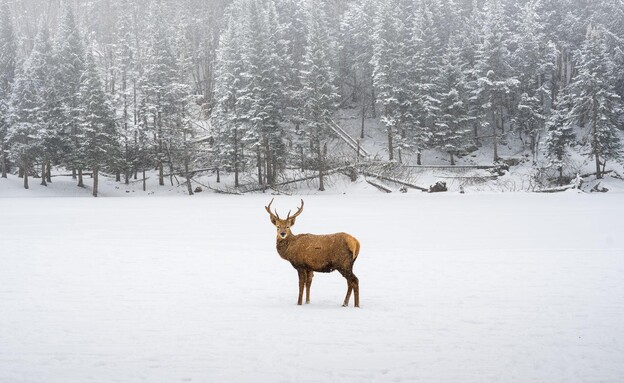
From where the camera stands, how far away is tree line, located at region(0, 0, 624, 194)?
1748 inches

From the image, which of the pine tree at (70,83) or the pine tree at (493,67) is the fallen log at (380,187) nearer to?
the pine tree at (493,67)

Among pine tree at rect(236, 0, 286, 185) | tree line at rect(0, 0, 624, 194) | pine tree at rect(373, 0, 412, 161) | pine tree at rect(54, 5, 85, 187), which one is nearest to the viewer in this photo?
pine tree at rect(236, 0, 286, 185)

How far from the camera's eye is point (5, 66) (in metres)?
56.9

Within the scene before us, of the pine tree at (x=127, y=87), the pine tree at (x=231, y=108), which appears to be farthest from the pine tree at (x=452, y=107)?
the pine tree at (x=127, y=87)

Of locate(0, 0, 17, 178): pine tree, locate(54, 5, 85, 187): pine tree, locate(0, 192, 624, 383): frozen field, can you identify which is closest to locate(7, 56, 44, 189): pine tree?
locate(0, 0, 17, 178): pine tree

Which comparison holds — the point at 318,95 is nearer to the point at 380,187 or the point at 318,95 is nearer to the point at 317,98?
the point at 317,98

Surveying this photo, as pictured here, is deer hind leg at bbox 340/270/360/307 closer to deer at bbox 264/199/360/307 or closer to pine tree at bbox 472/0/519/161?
deer at bbox 264/199/360/307

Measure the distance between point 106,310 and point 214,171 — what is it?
45059 millimetres

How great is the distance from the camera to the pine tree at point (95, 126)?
1697 inches

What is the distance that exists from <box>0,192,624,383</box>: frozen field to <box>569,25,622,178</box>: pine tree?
3144 cm

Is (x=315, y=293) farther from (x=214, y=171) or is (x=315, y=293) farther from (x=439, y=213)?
(x=214, y=171)

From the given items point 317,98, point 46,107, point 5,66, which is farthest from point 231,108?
point 5,66

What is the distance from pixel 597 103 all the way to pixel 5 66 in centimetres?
6494

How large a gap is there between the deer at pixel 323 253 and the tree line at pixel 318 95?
117 ft
